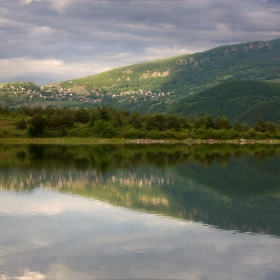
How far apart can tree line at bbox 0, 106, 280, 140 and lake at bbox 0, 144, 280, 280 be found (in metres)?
Result: 56.4

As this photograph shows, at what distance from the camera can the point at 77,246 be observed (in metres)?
16.2

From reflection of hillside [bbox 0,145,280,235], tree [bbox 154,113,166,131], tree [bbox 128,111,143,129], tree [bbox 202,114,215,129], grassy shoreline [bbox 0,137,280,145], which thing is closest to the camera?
reflection of hillside [bbox 0,145,280,235]

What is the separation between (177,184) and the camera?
104 ft

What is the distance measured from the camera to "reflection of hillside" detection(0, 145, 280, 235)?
862 inches

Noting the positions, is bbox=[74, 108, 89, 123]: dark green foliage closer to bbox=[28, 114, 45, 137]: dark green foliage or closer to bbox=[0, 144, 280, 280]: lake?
bbox=[28, 114, 45, 137]: dark green foliage

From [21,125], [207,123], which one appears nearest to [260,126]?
[207,123]

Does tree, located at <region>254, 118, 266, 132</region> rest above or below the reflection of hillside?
above

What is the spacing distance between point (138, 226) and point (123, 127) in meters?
79.6

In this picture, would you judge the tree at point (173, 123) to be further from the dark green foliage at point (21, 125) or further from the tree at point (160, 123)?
the dark green foliage at point (21, 125)

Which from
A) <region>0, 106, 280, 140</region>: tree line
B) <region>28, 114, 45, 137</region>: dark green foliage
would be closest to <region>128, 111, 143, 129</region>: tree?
<region>0, 106, 280, 140</region>: tree line

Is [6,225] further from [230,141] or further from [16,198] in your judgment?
[230,141]

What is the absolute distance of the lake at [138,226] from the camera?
1407cm

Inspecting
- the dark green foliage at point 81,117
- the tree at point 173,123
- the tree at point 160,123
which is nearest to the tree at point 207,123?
the tree at point 173,123

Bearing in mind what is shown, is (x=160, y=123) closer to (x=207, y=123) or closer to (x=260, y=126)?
(x=207, y=123)
